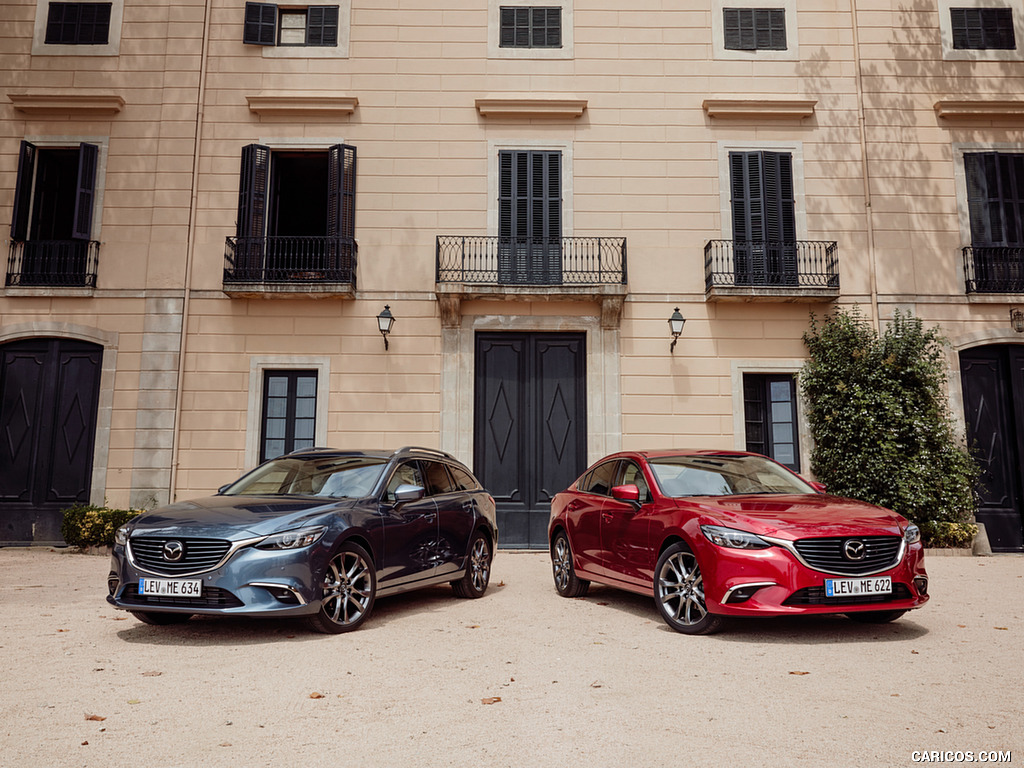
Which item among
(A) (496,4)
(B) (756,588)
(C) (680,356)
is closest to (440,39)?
(A) (496,4)

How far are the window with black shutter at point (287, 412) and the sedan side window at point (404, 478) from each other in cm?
708

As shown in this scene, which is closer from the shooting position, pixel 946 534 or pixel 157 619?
pixel 157 619

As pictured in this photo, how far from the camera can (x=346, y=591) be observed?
655cm

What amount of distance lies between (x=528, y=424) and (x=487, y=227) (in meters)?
3.83

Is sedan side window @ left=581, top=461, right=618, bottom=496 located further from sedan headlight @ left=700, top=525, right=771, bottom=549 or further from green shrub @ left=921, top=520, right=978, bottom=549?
green shrub @ left=921, top=520, right=978, bottom=549

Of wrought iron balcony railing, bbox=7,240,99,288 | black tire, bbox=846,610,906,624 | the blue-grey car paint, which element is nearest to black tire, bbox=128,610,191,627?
the blue-grey car paint

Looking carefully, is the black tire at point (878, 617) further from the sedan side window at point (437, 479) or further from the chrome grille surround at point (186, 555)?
the chrome grille surround at point (186, 555)

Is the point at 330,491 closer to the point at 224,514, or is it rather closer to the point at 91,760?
the point at 224,514

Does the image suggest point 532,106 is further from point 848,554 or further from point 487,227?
point 848,554

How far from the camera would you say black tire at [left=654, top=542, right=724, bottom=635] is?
6301 mm

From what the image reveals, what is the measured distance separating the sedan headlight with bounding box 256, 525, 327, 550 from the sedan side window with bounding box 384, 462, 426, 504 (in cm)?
115

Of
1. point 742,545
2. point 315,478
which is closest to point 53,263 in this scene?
point 315,478

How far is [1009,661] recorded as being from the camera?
557 cm

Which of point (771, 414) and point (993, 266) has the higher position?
point (993, 266)
